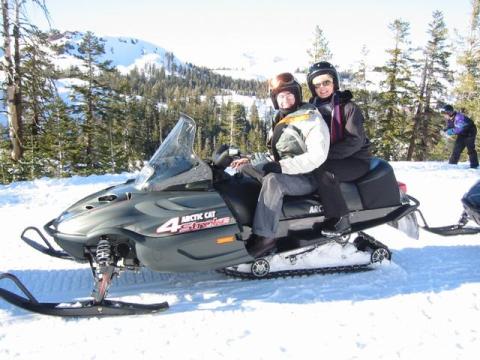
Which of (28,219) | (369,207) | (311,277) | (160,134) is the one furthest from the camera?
(160,134)

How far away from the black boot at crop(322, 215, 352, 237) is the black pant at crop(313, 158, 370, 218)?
Answer: 8cm

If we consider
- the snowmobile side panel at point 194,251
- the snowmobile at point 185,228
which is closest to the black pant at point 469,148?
the snowmobile at point 185,228

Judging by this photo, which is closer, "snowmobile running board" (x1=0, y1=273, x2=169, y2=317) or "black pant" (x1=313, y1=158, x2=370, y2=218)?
"snowmobile running board" (x1=0, y1=273, x2=169, y2=317)

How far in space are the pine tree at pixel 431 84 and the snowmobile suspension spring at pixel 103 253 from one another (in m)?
28.7

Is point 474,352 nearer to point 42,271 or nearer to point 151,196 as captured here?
point 151,196

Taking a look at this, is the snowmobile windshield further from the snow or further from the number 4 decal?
the snow

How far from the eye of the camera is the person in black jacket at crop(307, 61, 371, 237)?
167 inches

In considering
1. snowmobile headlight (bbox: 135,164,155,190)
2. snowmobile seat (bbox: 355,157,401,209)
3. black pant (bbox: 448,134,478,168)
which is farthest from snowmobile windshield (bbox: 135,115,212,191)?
black pant (bbox: 448,134,478,168)

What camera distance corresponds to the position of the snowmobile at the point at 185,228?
3.51 metres

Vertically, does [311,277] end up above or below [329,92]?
below

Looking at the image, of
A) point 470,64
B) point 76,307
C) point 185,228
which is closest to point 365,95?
point 470,64

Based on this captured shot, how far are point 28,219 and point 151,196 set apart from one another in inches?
144

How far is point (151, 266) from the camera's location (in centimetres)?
364

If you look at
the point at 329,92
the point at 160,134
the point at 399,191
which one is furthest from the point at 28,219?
the point at 160,134
